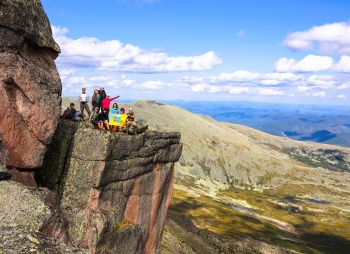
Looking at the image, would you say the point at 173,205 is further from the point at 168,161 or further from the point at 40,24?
the point at 40,24

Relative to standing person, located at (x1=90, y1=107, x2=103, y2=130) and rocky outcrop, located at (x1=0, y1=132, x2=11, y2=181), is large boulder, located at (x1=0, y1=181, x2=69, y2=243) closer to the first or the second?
rocky outcrop, located at (x1=0, y1=132, x2=11, y2=181)

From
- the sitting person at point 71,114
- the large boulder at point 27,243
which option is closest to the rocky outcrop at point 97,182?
the sitting person at point 71,114

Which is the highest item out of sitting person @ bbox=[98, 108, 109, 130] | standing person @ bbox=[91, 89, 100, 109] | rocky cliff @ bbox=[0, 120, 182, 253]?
standing person @ bbox=[91, 89, 100, 109]

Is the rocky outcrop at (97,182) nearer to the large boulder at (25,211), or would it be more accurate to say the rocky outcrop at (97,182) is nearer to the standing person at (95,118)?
the standing person at (95,118)

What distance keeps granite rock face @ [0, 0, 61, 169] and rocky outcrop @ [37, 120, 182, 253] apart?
11.3 feet

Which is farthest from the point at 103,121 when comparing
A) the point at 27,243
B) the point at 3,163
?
the point at 27,243

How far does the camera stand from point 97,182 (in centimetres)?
2842

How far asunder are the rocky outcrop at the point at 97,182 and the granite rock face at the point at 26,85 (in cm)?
343

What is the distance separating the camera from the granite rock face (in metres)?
23.0

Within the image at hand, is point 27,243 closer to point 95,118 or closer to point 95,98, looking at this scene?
point 95,118

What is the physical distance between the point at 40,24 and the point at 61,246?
21.4 meters

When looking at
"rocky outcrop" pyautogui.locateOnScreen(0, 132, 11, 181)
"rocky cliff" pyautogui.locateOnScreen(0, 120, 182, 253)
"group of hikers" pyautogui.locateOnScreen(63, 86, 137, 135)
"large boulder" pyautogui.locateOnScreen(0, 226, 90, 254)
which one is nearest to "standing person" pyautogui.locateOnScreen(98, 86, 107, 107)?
"group of hikers" pyautogui.locateOnScreen(63, 86, 137, 135)

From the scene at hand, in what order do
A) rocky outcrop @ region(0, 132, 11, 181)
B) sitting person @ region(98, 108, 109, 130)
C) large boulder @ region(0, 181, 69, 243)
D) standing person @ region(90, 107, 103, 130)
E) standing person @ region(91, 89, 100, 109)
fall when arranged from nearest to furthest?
large boulder @ region(0, 181, 69, 243) < rocky outcrop @ region(0, 132, 11, 181) < sitting person @ region(98, 108, 109, 130) < standing person @ region(90, 107, 103, 130) < standing person @ region(91, 89, 100, 109)

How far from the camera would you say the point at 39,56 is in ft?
88.5
